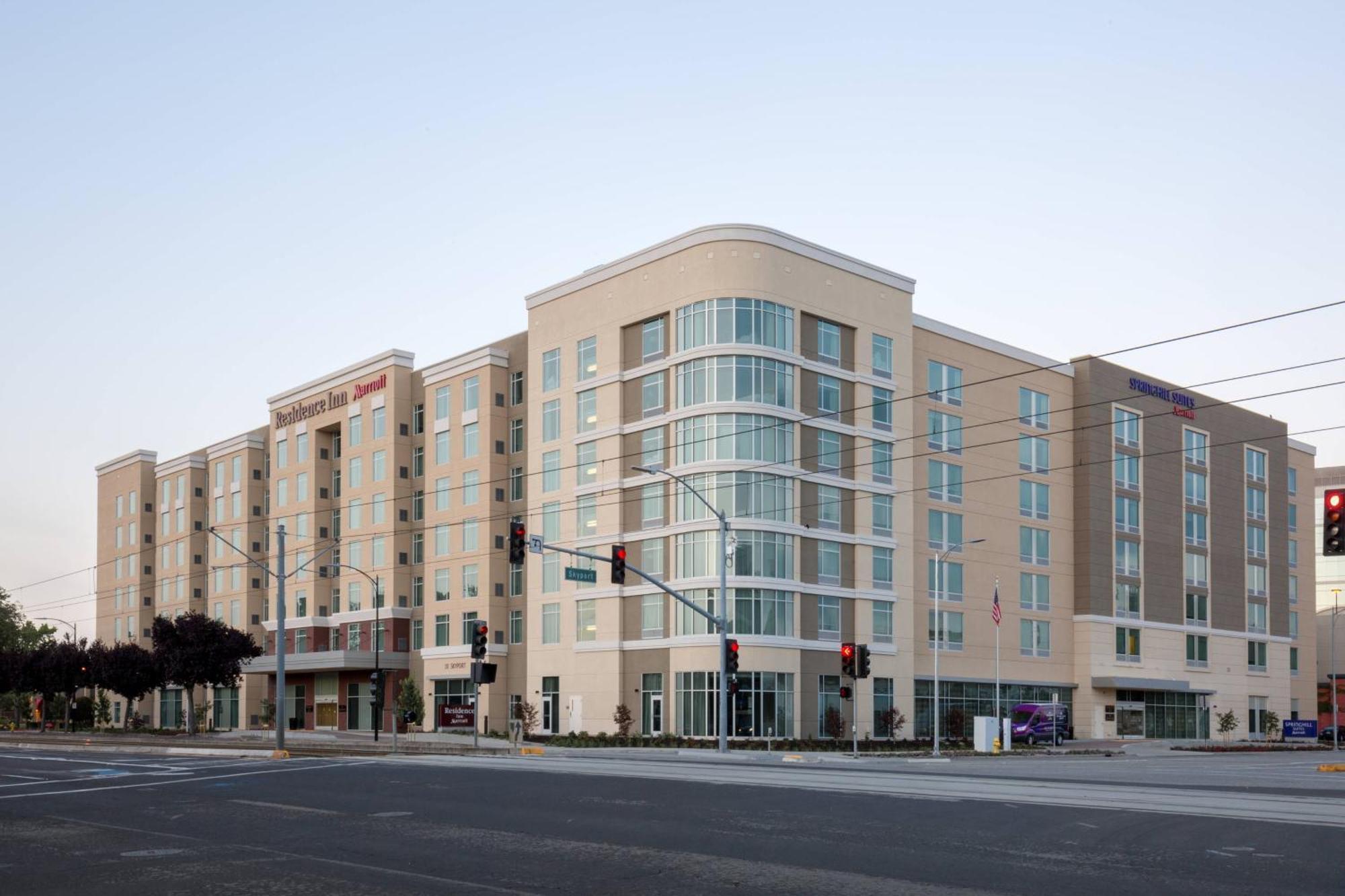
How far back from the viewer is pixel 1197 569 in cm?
9781

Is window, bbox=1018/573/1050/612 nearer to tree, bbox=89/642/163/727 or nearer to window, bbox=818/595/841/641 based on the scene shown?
window, bbox=818/595/841/641

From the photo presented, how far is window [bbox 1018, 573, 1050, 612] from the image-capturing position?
283 feet

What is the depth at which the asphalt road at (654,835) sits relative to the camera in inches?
541

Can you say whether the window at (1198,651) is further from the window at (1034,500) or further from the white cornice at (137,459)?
the white cornice at (137,459)

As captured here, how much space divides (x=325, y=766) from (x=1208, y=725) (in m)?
79.6

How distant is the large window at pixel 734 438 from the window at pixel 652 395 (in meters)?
2.58

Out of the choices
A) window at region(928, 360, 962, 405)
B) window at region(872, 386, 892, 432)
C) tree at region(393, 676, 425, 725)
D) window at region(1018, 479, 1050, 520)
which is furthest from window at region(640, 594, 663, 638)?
window at region(1018, 479, 1050, 520)

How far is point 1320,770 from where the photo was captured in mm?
44000

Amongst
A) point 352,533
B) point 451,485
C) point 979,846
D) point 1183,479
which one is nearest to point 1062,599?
point 1183,479

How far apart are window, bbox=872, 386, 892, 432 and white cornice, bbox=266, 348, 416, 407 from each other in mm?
33389

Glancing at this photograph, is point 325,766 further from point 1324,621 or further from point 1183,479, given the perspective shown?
point 1324,621

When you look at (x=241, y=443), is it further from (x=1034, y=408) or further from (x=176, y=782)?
(x=176, y=782)

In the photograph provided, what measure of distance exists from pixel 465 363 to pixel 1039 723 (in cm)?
4184

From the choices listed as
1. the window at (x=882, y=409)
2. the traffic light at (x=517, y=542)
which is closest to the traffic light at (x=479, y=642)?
the traffic light at (x=517, y=542)
